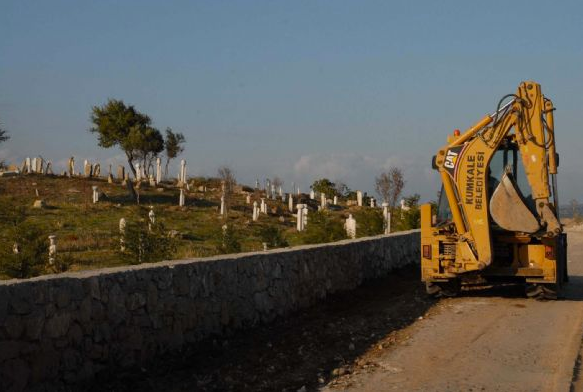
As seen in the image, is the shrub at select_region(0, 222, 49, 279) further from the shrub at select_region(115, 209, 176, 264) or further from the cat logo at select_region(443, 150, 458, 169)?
the cat logo at select_region(443, 150, 458, 169)

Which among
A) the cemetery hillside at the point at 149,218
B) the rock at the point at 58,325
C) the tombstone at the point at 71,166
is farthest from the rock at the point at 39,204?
the rock at the point at 58,325

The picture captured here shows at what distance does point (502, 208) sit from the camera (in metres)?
14.7

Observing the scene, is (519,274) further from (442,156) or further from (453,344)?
(453,344)

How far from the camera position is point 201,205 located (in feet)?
168

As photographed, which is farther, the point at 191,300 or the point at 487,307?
the point at 487,307

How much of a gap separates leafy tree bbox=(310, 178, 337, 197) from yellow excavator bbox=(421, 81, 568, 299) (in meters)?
54.4

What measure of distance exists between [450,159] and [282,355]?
6663 millimetres

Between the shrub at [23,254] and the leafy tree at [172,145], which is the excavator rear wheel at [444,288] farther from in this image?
the leafy tree at [172,145]

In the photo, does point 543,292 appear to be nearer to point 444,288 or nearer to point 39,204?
point 444,288

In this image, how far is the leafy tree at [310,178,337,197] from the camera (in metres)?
70.2

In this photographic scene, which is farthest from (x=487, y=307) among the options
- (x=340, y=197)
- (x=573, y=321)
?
(x=340, y=197)

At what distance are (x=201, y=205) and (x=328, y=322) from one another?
3953 cm

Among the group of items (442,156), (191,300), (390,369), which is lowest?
(390,369)

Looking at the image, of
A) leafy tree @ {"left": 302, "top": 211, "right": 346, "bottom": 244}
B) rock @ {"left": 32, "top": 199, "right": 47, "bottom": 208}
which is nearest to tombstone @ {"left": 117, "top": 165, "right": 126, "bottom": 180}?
rock @ {"left": 32, "top": 199, "right": 47, "bottom": 208}
